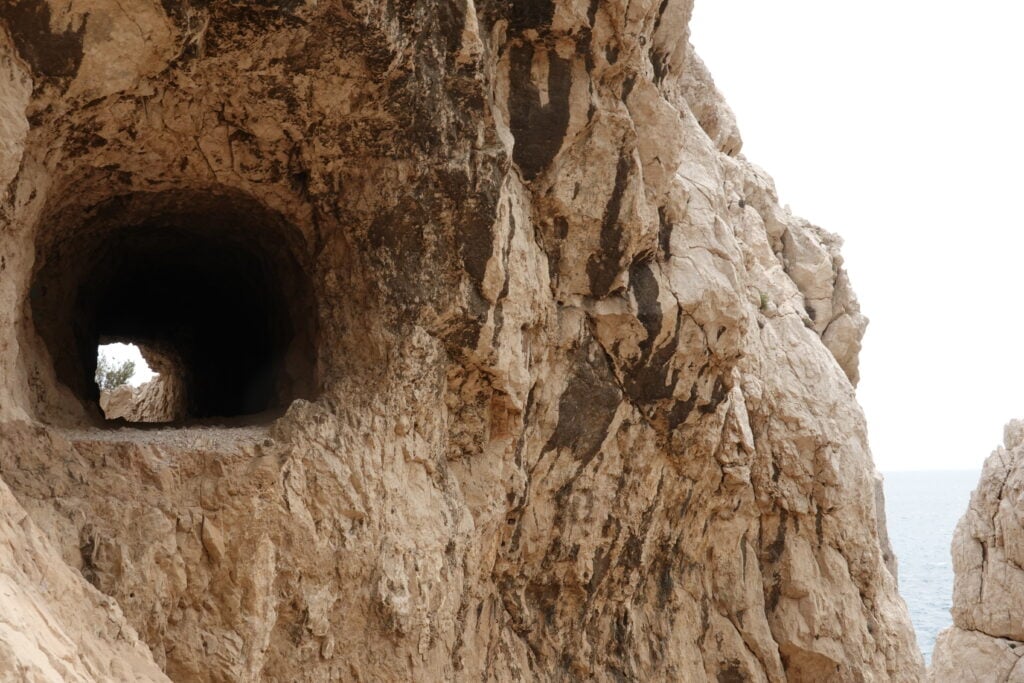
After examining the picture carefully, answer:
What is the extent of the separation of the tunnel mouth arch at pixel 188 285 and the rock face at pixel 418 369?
5 cm

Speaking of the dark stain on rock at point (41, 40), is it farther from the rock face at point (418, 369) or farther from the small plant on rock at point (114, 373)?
the small plant on rock at point (114, 373)

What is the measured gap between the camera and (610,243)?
8.00 metres

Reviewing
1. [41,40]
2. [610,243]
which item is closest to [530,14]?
[610,243]

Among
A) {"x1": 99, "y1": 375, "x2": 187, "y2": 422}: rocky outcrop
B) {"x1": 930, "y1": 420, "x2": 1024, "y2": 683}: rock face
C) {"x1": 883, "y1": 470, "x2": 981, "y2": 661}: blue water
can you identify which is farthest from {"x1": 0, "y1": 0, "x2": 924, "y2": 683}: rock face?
{"x1": 883, "y1": 470, "x2": 981, "y2": 661}: blue water

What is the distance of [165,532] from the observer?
18.4 feet

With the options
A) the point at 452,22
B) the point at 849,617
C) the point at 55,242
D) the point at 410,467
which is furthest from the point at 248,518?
the point at 849,617

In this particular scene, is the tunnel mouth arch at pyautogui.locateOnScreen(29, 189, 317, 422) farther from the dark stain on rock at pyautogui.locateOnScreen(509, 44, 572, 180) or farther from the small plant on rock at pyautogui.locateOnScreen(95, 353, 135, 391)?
the small plant on rock at pyautogui.locateOnScreen(95, 353, 135, 391)

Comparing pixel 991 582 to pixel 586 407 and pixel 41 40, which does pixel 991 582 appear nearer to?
pixel 586 407

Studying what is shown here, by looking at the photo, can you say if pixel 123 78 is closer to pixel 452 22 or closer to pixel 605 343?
pixel 452 22

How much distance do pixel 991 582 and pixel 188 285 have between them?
12996 mm

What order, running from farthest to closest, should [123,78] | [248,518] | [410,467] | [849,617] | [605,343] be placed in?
[849,617] < [605,343] < [410,467] < [248,518] < [123,78]

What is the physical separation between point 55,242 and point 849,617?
8.21m

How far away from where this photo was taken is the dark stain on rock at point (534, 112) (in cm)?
732

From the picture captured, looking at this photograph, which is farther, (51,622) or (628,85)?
(628,85)
